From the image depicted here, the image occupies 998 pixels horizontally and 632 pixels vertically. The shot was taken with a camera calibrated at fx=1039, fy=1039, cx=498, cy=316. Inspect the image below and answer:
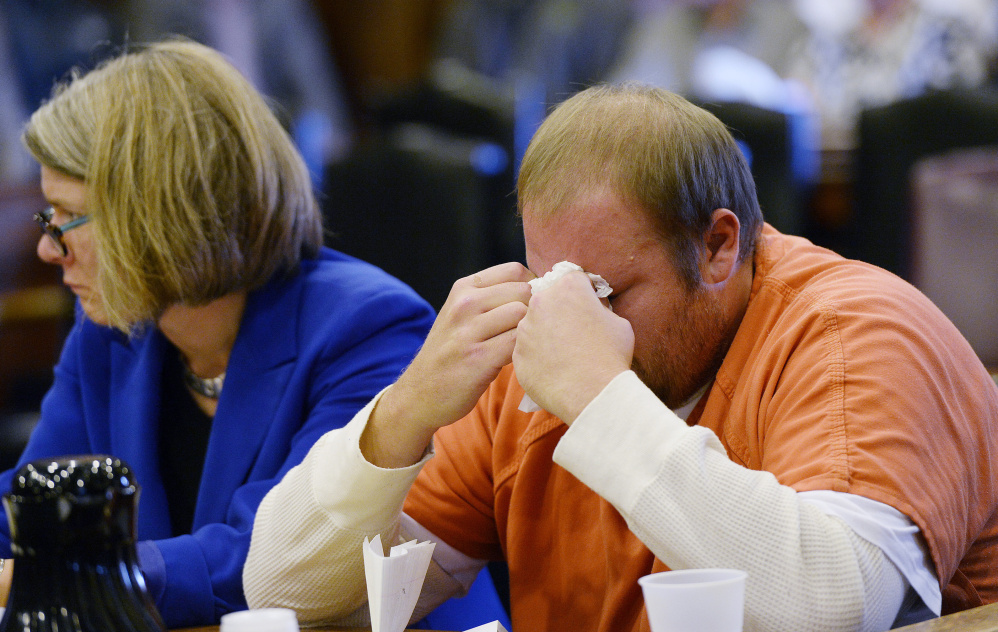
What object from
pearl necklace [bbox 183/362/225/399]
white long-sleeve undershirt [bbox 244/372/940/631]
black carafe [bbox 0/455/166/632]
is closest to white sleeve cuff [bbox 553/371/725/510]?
white long-sleeve undershirt [bbox 244/372/940/631]

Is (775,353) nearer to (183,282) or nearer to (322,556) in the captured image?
(322,556)

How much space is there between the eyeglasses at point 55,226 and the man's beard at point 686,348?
2.97 ft

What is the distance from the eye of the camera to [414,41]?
21.1 ft

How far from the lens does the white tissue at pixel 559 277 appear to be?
1.00 m

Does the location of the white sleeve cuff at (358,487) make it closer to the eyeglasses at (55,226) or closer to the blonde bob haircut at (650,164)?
the blonde bob haircut at (650,164)

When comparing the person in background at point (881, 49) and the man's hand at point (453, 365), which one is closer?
the man's hand at point (453, 365)

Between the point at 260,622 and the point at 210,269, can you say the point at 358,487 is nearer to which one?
the point at 260,622

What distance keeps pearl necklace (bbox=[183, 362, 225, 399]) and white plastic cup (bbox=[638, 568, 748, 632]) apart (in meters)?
1.06

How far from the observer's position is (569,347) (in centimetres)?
92

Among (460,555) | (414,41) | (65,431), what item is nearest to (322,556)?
(460,555)

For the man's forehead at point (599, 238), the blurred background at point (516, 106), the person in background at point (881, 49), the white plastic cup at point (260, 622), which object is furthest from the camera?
the person in background at point (881, 49)

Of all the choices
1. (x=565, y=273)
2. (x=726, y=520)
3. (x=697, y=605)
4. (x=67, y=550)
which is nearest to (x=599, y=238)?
(x=565, y=273)

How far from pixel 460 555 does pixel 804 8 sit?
15.3 feet

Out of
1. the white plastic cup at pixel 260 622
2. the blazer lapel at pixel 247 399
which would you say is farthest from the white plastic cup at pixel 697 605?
the blazer lapel at pixel 247 399
